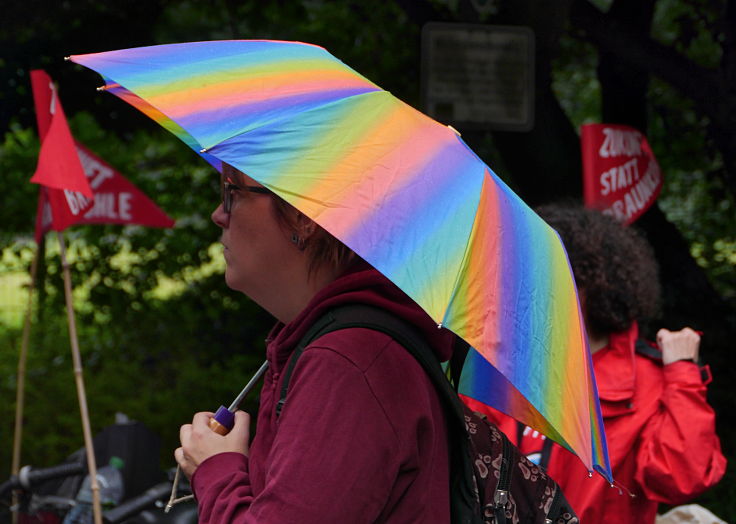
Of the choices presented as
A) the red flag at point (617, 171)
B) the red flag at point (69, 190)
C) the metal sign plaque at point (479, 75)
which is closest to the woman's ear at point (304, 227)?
the red flag at point (69, 190)

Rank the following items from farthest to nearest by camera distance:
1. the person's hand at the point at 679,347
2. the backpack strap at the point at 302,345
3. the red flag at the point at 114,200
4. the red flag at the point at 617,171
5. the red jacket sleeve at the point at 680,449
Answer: the red flag at the point at 114,200 < the red flag at the point at 617,171 < the person's hand at the point at 679,347 < the red jacket sleeve at the point at 680,449 < the backpack strap at the point at 302,345

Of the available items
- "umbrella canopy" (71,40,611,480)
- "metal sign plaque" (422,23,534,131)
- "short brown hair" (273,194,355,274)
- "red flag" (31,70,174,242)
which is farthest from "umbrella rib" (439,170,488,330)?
"metal sign plaque" (422,23,534,131)

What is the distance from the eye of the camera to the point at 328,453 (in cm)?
148

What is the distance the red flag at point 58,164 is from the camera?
3.69 meters

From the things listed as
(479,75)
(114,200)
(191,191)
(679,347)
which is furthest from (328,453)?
(191,191)

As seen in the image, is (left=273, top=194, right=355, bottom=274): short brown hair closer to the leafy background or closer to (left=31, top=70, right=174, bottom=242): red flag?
(left=31, top=70, right=174, bottom=242): red flag

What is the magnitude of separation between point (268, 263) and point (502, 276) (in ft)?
1.32

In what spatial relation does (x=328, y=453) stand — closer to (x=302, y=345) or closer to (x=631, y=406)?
→ (x=302, y=345)

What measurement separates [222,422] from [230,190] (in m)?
0.42

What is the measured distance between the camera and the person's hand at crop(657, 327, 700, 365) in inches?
112

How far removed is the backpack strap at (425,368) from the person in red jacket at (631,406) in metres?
1.06

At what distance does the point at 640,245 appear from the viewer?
10.2 feet

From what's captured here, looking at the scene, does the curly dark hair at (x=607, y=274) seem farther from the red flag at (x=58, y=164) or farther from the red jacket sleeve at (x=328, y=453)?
the red flag at (x=58, y=164)

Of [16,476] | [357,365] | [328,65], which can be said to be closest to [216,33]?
[16,476]
